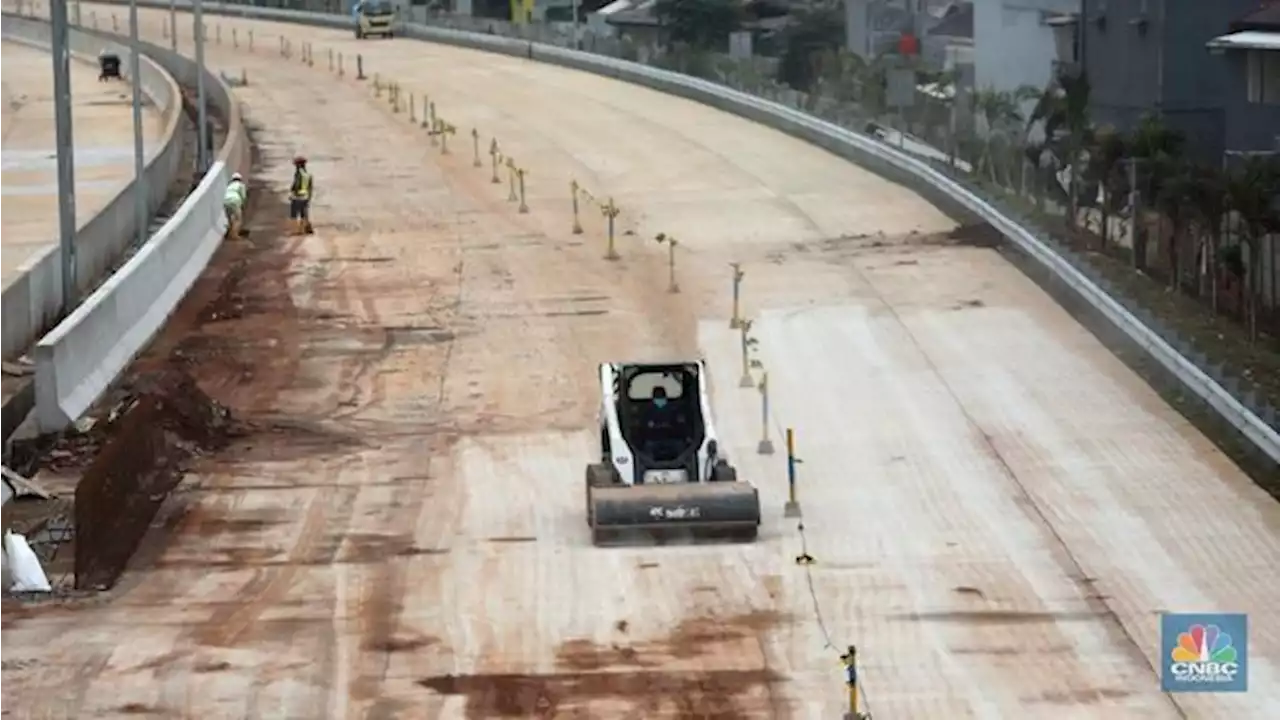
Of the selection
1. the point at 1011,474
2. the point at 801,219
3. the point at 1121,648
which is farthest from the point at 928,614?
the point at 801,219

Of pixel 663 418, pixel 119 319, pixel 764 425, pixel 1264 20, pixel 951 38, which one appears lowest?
pixel 764 425

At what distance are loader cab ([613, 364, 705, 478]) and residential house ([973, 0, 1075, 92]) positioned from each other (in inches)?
1734

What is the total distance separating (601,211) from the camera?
48.2 meters

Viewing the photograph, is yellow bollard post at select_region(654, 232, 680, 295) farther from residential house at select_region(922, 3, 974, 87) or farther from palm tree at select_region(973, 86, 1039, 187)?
residential house at select_region(922, 3, 974, 87)

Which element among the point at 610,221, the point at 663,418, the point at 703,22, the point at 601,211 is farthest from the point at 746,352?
the point at 703,22

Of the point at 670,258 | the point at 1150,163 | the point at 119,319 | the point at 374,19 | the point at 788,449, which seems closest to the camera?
the point at 788,449

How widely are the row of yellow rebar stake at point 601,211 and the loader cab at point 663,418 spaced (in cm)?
100

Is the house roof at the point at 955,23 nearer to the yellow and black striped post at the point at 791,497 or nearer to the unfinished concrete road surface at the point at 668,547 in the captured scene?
the unfinished concrete road surface at the point at 668,547

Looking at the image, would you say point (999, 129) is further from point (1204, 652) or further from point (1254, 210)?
point (1204, 652)

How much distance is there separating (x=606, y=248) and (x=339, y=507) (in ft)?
59.2

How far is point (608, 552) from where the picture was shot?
23.9 m

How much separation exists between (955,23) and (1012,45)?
747 inches

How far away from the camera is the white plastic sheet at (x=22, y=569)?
23172mm

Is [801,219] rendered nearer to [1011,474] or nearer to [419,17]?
[1011,474]
